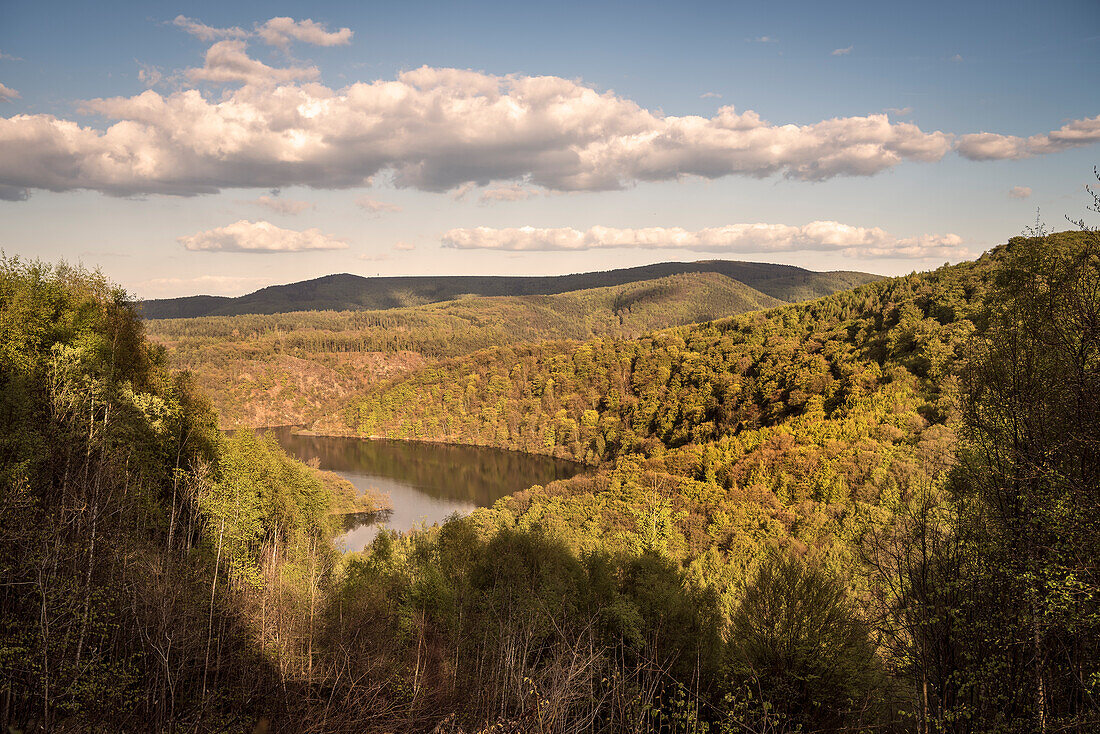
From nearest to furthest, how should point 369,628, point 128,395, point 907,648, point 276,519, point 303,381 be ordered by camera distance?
point 907,648
point 128,395
point 369,628
point 276,519
point 303,381

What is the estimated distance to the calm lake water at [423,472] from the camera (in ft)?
242

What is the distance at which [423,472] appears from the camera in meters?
99.1

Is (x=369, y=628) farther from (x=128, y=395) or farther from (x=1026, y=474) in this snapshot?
(x=1026, y=474)

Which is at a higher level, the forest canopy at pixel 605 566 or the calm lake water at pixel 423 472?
the forest canopy at pixel 605 566

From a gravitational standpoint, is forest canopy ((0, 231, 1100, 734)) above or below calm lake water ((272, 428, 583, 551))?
above

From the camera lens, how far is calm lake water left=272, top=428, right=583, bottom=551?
7388 cm

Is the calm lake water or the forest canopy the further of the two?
the calm lake water

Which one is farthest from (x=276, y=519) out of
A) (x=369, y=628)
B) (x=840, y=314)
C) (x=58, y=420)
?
(x=840, y=314)

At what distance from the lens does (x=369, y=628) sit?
71.3 ft

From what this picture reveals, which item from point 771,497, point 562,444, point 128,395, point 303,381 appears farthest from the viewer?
point 303,381

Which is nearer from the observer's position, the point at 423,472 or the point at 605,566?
the point at 605,566

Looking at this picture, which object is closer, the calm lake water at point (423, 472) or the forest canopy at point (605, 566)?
the forest canopy at point (605, 566)

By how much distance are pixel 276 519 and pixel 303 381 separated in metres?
150

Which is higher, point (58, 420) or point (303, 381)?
point (58, 420)
